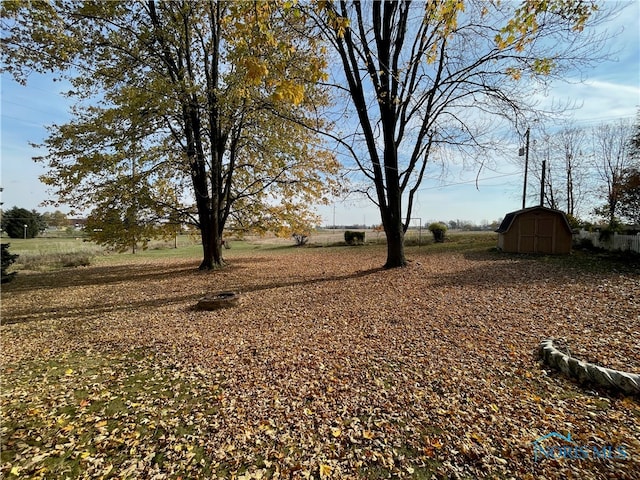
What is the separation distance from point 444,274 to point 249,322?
6.10m

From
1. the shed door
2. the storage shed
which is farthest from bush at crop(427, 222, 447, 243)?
the shed door

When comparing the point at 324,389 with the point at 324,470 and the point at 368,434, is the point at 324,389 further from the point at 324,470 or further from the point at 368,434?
the point at 324,470

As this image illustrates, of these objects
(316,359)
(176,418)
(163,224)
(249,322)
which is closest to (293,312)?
(249,322)

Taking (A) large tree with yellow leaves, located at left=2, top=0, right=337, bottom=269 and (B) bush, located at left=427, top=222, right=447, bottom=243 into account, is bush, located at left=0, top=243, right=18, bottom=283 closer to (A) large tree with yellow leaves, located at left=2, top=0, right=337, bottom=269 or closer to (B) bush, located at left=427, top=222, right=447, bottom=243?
(A) large tree with yellow leaves, located at left=2, top=0, right=337, bottom=269

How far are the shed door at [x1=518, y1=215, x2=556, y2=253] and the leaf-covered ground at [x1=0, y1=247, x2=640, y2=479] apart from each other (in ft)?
26.2

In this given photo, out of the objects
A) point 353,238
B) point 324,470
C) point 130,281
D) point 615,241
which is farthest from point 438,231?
point 324,470

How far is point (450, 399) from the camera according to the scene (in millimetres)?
2955

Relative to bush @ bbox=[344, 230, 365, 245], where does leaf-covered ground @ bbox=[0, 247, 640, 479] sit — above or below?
below

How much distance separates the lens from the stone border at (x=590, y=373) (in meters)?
2.91

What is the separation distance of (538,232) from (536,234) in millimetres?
122

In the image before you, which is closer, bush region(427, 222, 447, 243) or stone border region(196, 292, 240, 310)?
stone border region(196, 292, 240, 310)

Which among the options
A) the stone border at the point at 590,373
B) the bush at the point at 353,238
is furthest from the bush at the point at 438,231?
the stone border at the point at 590,373

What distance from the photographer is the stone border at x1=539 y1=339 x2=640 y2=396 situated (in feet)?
9.55

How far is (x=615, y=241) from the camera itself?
42.8 ft
